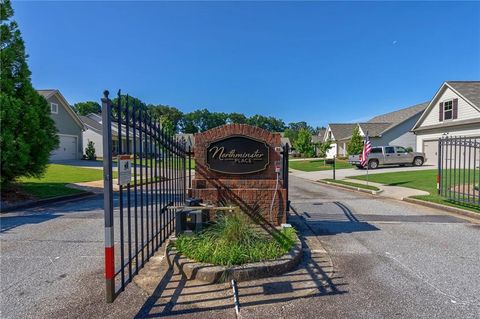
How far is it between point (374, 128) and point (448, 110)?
13.3 meters

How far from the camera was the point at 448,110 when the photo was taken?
23297mm

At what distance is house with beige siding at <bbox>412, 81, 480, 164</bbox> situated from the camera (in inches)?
818

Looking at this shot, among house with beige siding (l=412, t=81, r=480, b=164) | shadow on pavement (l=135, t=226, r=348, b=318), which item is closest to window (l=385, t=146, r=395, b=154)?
house with beige siding (l=412, t=81, r=480, b=164)

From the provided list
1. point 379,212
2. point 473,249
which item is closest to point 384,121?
point 379,212

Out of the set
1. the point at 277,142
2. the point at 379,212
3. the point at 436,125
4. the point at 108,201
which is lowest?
the point at 379,212

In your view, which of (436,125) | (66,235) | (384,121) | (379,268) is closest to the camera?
(379,268)

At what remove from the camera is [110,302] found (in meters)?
3.04

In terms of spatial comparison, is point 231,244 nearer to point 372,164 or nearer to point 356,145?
point 372,164

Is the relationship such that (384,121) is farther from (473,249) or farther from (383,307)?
(383,307)

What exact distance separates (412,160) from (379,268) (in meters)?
24.8

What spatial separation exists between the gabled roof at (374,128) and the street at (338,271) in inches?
1218

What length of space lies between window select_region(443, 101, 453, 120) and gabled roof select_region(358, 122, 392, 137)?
11.4 metres

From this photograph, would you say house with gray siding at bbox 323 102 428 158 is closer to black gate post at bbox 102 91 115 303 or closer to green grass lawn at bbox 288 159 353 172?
green grass lawn at bbox 288 159 353 172

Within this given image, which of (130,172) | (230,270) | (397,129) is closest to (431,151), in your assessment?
(397,129)
